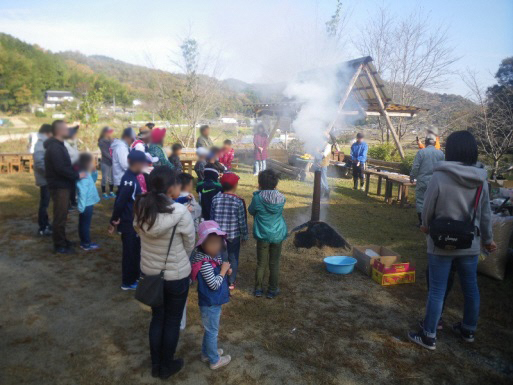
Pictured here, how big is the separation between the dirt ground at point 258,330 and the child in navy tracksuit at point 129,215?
288 mm

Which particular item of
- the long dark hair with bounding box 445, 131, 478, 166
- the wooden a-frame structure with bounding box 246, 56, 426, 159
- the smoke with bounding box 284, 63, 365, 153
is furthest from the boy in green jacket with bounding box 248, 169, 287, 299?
the wooden a-frame structure with bounding box 246, 56, 426, 159

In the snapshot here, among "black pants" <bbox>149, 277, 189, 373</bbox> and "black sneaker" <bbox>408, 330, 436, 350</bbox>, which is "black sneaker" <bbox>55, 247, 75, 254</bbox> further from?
"black sneaker" <bbox>408, 330, 436, 350</bbox>

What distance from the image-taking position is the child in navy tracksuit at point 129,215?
392 centimetres

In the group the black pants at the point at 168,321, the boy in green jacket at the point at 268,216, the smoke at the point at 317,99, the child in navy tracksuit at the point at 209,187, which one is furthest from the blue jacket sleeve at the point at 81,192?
the smoke at the point at 317,99

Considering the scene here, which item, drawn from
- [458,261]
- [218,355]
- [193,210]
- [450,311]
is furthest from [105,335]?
[450,311]

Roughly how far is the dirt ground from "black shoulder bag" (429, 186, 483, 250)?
104cm

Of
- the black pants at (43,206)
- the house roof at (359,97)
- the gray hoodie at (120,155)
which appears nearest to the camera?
the gray hoodie at (120,155)

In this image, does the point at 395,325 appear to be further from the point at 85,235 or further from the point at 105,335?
the point at 85,235

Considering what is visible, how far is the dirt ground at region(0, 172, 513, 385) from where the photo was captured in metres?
2.78

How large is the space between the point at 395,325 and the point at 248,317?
1.54 m

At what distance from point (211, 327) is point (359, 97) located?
12.2 meters

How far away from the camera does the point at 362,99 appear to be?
13.1m

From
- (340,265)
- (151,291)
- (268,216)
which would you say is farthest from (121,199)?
(340,265)

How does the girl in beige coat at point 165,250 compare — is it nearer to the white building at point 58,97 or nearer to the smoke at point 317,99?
the white building at point 58,97
